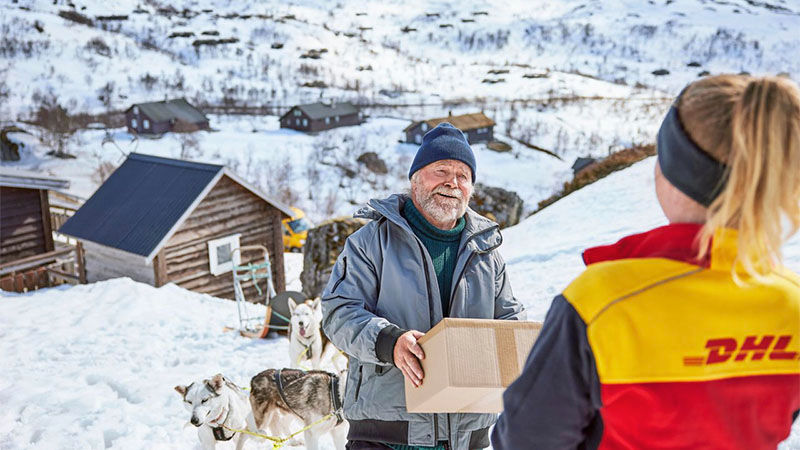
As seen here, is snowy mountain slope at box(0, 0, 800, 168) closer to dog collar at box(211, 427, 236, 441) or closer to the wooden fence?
the wooden fence

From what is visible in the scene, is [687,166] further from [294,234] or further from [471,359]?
[294,234]

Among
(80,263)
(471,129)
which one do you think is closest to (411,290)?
(80,263)

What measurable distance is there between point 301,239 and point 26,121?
38.2 meters

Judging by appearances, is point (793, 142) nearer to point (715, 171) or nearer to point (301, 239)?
point (715, 171)

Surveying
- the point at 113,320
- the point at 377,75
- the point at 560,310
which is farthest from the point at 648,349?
the point at 377,75

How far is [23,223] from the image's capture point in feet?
47.8

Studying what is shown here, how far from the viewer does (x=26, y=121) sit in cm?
5116

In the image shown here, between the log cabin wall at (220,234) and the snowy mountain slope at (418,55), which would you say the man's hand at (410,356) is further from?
the snowy mountain slope at (418,55)

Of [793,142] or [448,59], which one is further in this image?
[448,59]

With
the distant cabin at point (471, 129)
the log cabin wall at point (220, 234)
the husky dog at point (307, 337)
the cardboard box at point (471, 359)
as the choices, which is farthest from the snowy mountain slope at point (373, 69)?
the cardboard box at point (471, 359)

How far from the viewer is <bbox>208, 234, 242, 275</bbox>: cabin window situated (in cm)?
1420

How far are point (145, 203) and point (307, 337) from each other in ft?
28.1

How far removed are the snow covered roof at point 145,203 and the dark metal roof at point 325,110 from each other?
41934 mm

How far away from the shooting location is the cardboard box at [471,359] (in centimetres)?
202
